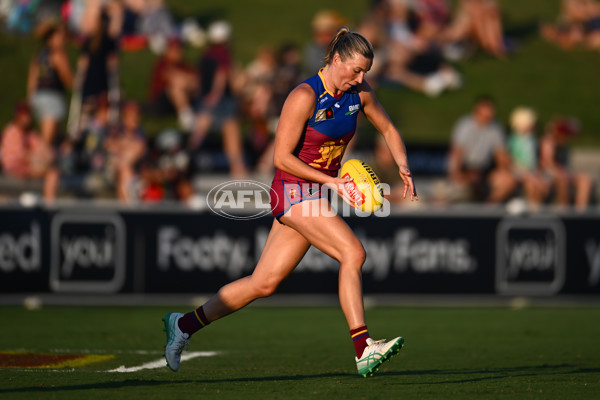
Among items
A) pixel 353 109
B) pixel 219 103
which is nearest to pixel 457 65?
pixel 219 103

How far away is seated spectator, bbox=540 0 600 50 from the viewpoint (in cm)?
2700

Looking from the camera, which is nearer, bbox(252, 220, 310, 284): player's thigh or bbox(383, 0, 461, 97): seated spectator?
bbox(252, 220, 310, 284): player's thigh

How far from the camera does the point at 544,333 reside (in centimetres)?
1056

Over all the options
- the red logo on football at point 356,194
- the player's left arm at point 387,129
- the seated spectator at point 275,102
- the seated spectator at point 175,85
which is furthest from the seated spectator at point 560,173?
the red logo on football at point 356,194

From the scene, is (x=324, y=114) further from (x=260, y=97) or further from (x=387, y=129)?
(x=260, y=97)

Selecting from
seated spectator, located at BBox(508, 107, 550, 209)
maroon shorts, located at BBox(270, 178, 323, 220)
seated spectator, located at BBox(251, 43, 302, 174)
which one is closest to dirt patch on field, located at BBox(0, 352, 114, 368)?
maroon shorts, located at BBox(270, 178, 323, 220)

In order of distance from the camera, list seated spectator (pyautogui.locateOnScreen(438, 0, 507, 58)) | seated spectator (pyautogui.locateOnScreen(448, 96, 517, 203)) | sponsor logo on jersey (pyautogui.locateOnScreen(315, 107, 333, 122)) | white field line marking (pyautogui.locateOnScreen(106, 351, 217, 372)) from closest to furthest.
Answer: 1. sponsor logo on jersey (pyautogui.locateOnScreen(315, 107, 333, 122))
2. white field line marking (pyautogui.locateOnScreen(106, 351, 217, 372))
3. seated spectator (pyautogui.locateOnScreen(448, 96, 517, 203))
4. seated spectator (pyautogui.locateOnScreen(438, 0, 507, 58))

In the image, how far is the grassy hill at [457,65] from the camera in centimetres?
2316

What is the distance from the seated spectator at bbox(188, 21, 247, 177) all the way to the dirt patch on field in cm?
913

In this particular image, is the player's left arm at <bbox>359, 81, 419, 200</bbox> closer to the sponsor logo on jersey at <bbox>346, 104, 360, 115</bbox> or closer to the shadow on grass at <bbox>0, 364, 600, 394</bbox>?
the sponsor logo on jersey at <bbox>346, 104, 360, 115</bbox>

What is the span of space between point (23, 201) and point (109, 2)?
721cm

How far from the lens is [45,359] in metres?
8.01

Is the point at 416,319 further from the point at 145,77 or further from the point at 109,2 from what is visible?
the point at 145,77

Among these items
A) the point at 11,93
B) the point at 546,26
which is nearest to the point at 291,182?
the point at 11,93
